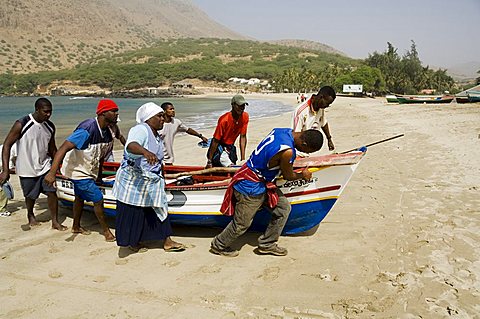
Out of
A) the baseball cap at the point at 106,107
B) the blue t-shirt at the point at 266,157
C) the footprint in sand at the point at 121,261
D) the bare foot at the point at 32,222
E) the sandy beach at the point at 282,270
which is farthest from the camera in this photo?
the bare foot at the point at 32,222

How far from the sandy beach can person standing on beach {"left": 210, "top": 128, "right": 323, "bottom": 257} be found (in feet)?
0.68

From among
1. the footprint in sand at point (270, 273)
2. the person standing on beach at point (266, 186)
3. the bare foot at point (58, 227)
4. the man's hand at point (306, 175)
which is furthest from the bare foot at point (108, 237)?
the man's hand at point (306, 175)

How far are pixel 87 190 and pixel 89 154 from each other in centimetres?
42

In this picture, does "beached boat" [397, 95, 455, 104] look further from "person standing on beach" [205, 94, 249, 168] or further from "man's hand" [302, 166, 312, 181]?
"man's hand" [302, 166, 312, 181]

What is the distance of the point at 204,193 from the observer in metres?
4.57

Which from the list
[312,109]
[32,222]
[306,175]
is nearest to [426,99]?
[312,109]

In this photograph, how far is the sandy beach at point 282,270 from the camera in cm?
321

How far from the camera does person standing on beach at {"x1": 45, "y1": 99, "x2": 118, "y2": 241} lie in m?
4.18

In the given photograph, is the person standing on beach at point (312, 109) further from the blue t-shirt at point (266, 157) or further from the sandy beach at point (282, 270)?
the sandy beach at point (282, 270)

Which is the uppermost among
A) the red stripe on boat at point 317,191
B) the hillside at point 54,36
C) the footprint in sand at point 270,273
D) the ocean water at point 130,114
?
the hillside at point 54,36

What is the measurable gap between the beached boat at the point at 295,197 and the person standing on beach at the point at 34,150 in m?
0.78

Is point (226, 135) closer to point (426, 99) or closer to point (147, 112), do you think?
point (147, 112)

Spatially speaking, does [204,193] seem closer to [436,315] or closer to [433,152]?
[436,315]

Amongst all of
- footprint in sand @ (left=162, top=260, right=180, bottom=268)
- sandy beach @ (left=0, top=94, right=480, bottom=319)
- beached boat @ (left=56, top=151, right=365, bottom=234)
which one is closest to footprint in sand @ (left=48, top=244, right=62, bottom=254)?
sandy beach @ (left=0, top=94, right=480, bottom=319)
